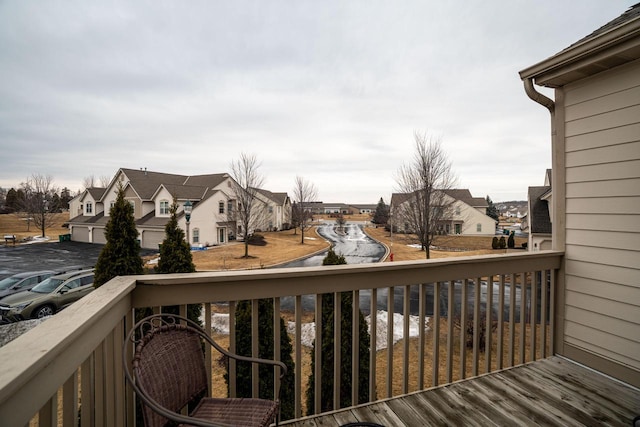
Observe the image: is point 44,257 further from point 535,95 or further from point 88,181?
point 535,95

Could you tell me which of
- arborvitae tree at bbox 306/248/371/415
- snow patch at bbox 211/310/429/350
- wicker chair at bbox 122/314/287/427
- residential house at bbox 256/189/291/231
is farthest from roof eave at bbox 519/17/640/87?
residential house at bbox 256/189/291/231

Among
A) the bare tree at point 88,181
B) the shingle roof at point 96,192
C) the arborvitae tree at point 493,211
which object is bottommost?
the arborvitae tree at point 493,211

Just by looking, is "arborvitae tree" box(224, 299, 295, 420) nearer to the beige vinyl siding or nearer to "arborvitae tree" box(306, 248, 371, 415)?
"arborvitae tree" box(306, 248, 371, 415)

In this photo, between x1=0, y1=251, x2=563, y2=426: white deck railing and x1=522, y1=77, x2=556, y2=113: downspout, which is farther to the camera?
x1=522, y1=77, x2=556, y2=113: downspout

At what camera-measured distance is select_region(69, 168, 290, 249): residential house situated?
12.0m

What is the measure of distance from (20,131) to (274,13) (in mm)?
4602

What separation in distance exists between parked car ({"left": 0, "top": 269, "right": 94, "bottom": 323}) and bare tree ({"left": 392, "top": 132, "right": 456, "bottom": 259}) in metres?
9.50

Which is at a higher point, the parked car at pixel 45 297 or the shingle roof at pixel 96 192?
the shingle roof at pixel 96 192

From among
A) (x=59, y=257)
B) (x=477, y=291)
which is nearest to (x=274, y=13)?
(x=477, y=291)

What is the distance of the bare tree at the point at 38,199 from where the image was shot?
20.8 ft

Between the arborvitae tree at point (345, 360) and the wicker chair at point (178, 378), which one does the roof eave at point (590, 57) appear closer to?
the arborvitae tree at point (345, 360)

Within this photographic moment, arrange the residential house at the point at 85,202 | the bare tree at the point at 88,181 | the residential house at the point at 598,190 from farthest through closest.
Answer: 1. the residential house at the point at 85,202
2. the bare tree at the point at 88,181
3. the residential house at the point at 598,190

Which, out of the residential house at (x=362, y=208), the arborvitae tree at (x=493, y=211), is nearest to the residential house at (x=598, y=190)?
the arborvitae tree at (x=493, y=211)

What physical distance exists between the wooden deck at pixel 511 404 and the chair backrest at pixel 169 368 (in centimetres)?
76
